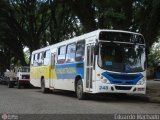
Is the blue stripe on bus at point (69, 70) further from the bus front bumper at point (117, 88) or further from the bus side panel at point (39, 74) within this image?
the bus side panel at point (39, 74)

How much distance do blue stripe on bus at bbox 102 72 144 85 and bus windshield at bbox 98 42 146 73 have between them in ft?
0.74

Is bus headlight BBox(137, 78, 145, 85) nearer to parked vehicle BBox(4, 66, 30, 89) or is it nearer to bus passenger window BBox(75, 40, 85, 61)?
bus passenger window BBox(75, 40, 85, 61)

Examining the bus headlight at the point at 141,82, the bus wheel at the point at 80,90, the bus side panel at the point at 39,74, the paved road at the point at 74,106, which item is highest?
the bus side panel at the point at 39,74

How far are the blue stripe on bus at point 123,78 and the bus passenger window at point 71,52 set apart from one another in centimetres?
382

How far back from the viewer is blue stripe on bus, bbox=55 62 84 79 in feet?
71.4

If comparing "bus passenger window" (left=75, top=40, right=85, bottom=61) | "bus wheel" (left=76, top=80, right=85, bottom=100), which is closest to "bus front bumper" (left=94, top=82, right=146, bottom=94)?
"bus wheel" (left=76, top=80, right=85, bottom=100)

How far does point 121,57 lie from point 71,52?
13.9 ft

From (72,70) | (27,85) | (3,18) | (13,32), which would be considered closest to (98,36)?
(72,70)

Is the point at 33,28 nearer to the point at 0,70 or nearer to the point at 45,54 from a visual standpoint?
the point at 45,54

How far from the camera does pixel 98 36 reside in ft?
65.4

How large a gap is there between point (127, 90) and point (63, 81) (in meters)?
5.69

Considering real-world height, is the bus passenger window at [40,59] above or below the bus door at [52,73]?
above

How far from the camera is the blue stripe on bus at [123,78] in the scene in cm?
1978

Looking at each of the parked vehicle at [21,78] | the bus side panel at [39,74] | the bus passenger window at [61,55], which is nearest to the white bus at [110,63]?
the bus passenger window at [61,55]
